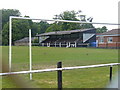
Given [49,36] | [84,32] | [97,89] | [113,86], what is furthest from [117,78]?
[49,36]

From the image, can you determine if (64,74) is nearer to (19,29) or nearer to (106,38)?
(19,29)

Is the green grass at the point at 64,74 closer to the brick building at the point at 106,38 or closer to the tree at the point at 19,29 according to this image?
the tree at the point at 19,29

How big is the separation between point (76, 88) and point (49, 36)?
1.03m

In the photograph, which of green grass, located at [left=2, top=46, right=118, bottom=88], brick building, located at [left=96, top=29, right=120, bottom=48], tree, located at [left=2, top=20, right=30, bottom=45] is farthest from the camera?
brick building, located at [left=96, top=29, right=120, bottom=48]

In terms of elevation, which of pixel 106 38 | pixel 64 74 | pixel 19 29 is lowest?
pixel 64 74

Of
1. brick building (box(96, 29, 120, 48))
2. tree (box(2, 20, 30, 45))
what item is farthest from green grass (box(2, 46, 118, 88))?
brick building (box(96, 29, 120, 48))

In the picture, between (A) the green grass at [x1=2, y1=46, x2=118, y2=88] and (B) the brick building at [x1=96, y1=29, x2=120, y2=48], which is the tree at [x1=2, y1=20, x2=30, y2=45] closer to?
(A) the green grass at [x1=2, y1=46, x2=118, y2=88]

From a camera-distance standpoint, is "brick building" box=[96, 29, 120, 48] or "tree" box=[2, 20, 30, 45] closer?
"tree" box=[2, 20, 30, 45]

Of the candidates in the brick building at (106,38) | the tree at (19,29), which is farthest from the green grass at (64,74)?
the brick building at (106,38)

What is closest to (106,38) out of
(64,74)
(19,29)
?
(64,74)

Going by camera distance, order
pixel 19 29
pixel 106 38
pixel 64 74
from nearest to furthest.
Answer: pixel 19 29 < pixel 64 74 < pixel 106 38

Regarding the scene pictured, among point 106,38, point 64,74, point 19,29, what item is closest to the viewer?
point 19,29

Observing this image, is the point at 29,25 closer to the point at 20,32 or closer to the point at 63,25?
the point at 20,32

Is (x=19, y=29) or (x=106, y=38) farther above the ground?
(x=106, y=38)
